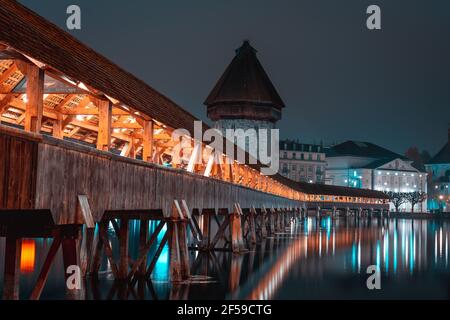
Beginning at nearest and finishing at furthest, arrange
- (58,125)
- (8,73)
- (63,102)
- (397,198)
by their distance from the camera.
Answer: (8,73)
(63,102)
(58,125)
(397,198)

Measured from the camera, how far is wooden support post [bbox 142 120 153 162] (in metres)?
20.0

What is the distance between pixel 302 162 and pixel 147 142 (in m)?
132

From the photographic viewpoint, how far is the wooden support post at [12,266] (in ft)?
37.4

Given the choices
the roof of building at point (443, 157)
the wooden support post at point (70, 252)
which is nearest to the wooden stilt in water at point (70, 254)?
the wooden support post at point (70, 252)

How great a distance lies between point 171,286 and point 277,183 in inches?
1806

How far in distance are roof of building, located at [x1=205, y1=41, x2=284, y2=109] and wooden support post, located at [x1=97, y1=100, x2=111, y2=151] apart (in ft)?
332

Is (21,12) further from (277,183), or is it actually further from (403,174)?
(403,174)

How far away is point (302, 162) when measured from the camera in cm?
15050

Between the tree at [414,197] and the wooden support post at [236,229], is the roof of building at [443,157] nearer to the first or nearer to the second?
the tree at [414,197]

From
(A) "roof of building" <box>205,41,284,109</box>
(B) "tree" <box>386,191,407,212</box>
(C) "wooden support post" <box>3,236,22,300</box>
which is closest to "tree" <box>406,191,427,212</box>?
(B) "tree" <box>386,191,407,212</box>

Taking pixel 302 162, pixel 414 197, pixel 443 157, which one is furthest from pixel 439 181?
pixel 302 162

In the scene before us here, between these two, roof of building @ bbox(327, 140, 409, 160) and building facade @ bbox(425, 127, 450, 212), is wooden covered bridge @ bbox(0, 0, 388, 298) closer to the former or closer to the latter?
roof of building @ bbox(327, 140, 409, 160)

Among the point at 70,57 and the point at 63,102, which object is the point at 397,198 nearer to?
the point at 63,102

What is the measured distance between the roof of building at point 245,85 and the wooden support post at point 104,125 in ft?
332
